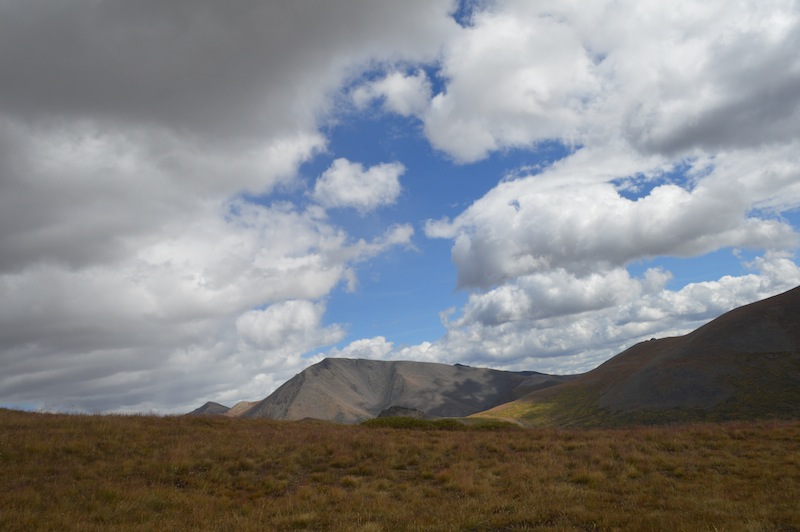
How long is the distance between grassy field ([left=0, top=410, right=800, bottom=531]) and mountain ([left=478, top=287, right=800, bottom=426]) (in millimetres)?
74734

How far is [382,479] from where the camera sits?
18.7 meters

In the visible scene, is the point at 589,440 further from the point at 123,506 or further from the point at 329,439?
the point at 123,506

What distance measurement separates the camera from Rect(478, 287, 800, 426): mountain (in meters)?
89.0

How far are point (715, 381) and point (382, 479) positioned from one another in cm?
10558

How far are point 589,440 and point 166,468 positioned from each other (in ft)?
72.8

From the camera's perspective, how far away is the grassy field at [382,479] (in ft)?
40.2

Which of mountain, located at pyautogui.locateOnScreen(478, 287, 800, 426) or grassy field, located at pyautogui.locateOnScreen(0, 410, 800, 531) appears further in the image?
mountain, located at pyautogui.locateOnScreen(478, 287, 800, 426)

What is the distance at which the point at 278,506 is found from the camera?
14352mm

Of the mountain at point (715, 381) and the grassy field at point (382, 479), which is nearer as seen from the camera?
the grassy field at point (382, 479)

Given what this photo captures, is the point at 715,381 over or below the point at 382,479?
below

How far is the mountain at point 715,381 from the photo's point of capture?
89000mm

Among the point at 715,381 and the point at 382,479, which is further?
the point at 715,381

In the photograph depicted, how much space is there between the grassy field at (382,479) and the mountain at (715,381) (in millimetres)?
74734

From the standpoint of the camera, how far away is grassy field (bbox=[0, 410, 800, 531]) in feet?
40.2
